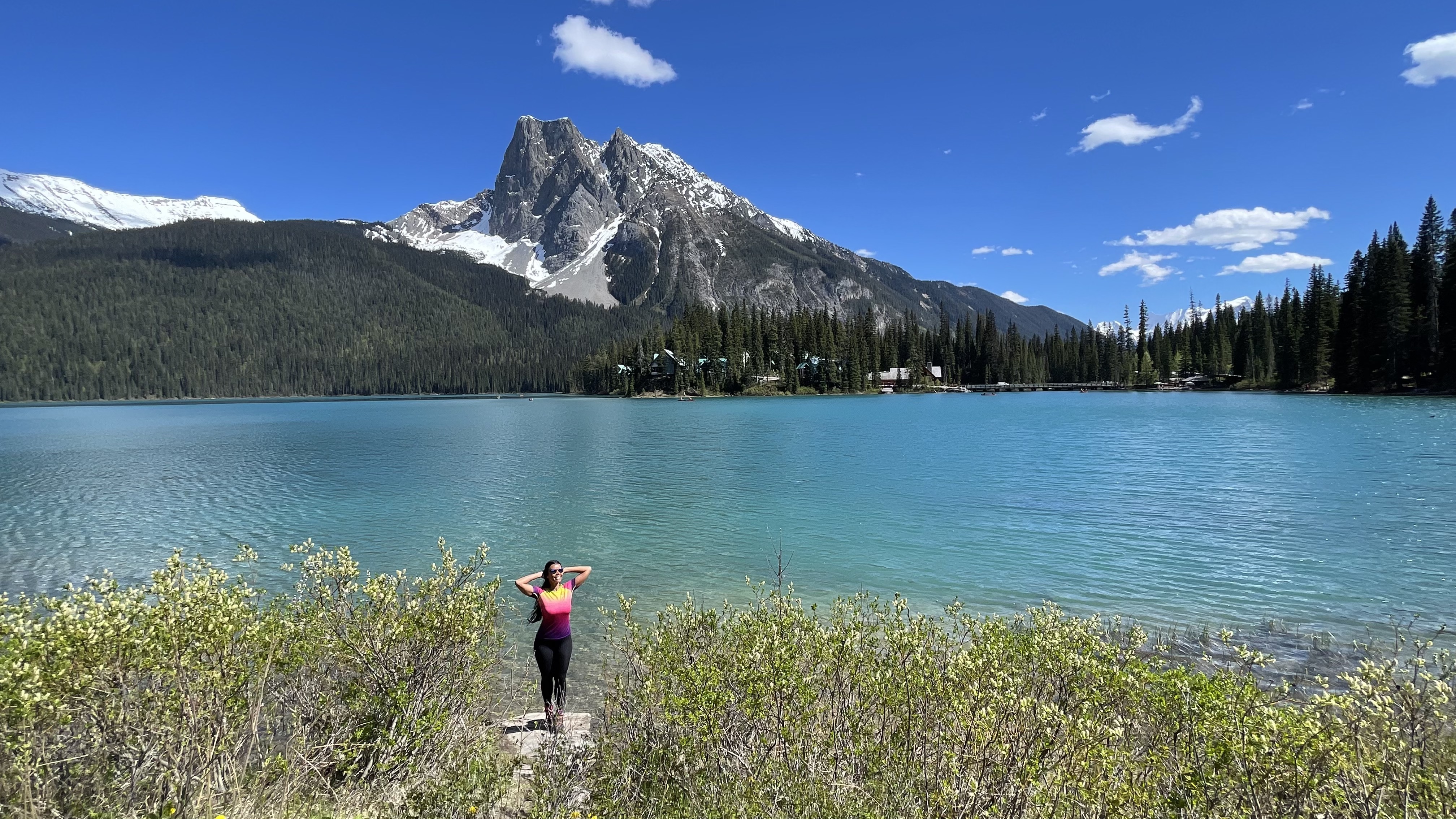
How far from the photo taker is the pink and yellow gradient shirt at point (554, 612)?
10.4 m

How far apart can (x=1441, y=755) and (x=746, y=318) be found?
163151 millimetres

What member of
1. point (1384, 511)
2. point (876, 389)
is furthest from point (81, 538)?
point (876, 389)

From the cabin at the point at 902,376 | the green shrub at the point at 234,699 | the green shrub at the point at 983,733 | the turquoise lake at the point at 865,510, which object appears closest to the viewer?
the green shrub at the point at 983,733

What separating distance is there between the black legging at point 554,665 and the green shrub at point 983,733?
1854 mm

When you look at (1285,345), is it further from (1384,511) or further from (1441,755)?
(1441,755)

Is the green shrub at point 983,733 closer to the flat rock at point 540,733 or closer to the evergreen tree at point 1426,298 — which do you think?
the flat rock at point 540,733

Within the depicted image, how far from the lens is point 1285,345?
120 meters

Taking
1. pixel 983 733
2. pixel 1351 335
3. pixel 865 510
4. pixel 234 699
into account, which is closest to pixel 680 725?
pixel 983 733

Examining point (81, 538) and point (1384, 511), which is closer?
point (1384, 511)

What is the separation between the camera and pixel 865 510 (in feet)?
91.8

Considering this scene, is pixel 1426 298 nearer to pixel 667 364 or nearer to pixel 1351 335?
pixel 1351 335

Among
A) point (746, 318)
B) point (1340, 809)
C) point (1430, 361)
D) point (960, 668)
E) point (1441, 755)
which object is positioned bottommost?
point (1441, 755)

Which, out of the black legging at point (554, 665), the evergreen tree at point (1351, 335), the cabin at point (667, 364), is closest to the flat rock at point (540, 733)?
the black legging at point (554, 665)

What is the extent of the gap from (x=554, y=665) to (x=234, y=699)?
461 cm
